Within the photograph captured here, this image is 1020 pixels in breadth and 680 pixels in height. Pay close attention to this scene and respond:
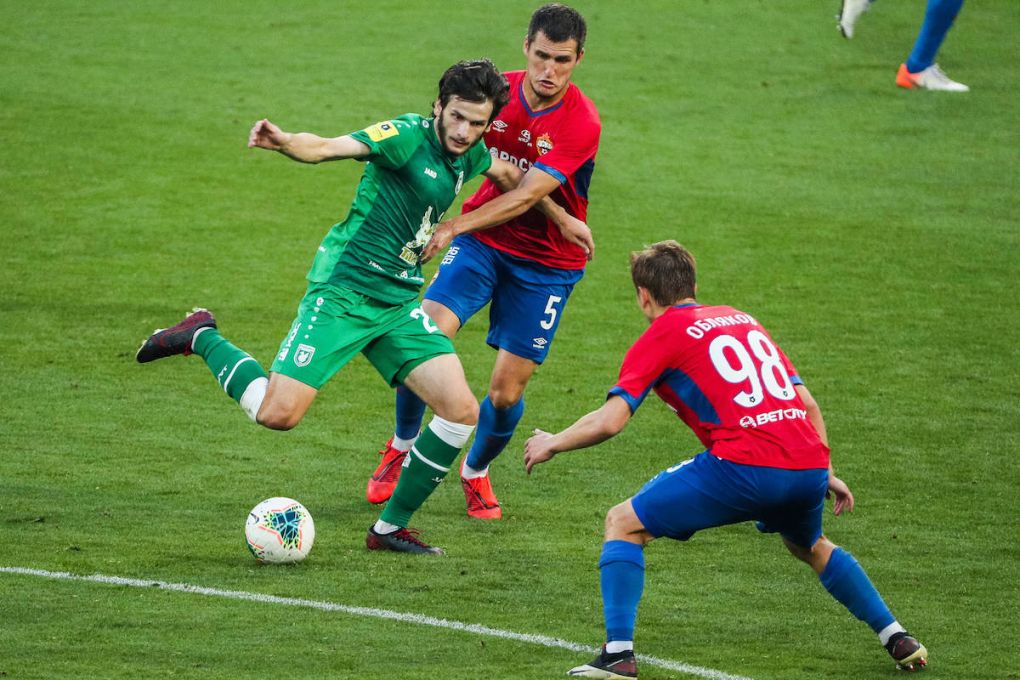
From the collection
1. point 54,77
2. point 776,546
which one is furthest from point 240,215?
point 776,546

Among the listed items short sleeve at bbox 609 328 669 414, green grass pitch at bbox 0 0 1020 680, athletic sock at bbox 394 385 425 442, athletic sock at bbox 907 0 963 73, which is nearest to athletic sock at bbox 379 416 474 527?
green grass pitch at bbox 0 0 1020 680

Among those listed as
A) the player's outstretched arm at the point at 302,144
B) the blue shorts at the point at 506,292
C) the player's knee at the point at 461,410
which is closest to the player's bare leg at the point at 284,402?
the player's knee at the point at 461,410

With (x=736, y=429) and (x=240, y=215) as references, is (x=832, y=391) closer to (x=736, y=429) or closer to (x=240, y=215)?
(x=736, y=429)

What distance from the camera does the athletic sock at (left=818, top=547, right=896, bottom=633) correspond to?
5.84 m

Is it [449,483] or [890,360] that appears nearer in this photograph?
[449,483]

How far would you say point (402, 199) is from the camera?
23.4 feet

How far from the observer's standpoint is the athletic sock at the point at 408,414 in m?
8.26

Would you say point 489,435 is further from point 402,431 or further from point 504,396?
point 402,431

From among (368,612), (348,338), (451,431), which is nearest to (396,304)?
(348,338)

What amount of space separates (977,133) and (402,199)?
12.4 metres

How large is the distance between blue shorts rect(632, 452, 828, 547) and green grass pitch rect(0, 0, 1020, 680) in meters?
0.61

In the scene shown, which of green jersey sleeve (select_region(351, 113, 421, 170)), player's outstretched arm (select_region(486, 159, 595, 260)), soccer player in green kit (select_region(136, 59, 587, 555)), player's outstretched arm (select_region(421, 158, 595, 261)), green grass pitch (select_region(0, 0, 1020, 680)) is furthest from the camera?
player's outstretched arm (select_region(486, 159, 595, 260))

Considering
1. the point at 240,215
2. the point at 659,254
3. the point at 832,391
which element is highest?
the point at 659,254

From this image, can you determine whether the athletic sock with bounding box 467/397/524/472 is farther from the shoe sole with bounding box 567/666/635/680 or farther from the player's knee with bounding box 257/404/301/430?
the shoe sole with bounding box 567/666/635/680
